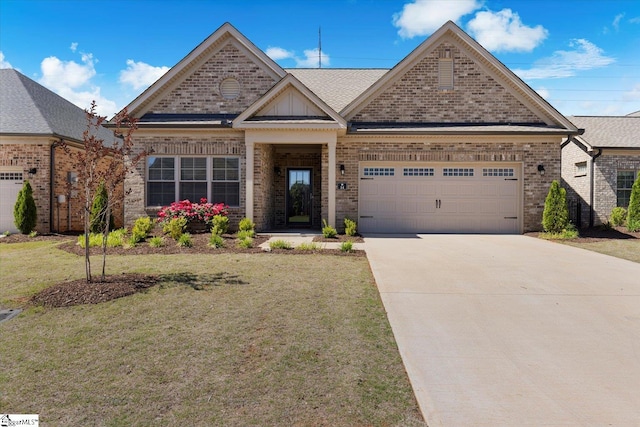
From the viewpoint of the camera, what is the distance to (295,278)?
6.55m

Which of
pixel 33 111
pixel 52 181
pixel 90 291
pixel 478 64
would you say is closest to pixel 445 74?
pixel 478 64

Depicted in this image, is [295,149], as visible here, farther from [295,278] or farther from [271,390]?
[271,390]

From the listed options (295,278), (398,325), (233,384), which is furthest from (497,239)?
(233,384)

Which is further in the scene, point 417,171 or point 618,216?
point 618,216

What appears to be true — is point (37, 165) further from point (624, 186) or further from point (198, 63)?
point (624, 186)

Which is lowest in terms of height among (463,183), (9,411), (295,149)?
(9,411)

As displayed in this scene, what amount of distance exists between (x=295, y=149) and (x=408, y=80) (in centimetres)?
514

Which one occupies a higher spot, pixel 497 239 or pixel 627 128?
pixel 627 128

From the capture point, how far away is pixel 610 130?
57.5 feet

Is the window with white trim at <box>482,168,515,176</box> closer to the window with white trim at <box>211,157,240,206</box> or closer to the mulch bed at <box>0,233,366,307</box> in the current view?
the mulch bed at <box>0,233,366,307</box>

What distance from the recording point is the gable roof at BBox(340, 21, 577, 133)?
13680mm

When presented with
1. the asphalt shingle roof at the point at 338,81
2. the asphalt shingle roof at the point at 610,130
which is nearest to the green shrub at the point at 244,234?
the asphalt shingle roof at the point at 338,81

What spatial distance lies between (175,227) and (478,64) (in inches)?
473

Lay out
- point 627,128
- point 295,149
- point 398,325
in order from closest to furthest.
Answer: point 398,325
point 295,149
point 627,128
